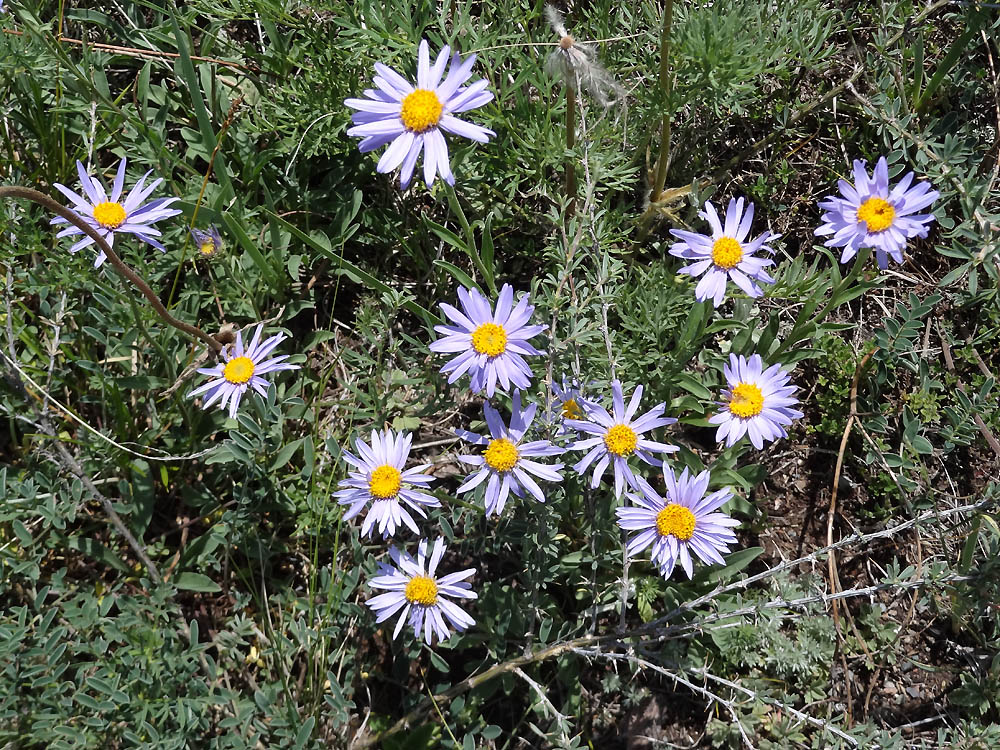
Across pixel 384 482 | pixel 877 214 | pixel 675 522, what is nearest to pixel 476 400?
pixel 384 482

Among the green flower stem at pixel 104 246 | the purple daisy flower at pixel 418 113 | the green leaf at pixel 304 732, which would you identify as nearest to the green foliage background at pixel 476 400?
the green leaf at pixel 304 732

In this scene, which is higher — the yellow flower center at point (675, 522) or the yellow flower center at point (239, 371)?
the yellow flower center at point (239, 371)

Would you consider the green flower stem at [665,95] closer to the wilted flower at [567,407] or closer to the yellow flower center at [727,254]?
the yellow flower center at [727,254]

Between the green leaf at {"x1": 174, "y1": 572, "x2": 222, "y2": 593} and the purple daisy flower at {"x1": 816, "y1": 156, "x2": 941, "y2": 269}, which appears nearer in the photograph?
the purple daisy flower at {"x1": 816, "y1": 156, "x2": 941, "y2": 269}

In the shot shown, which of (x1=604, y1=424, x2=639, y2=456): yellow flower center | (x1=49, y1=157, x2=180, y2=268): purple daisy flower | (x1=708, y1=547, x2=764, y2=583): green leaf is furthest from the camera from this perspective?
(x1=708, y1=547, x2=764, y2=583): green leaf

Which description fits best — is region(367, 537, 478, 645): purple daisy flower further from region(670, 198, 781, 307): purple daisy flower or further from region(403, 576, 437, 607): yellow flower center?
region(670, 198, 781, 307): purple daisy flower

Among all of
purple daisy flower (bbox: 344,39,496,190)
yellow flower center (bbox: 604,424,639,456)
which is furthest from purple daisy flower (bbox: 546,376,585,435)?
purple daisy flower (bbox: 344,39,496,190)
